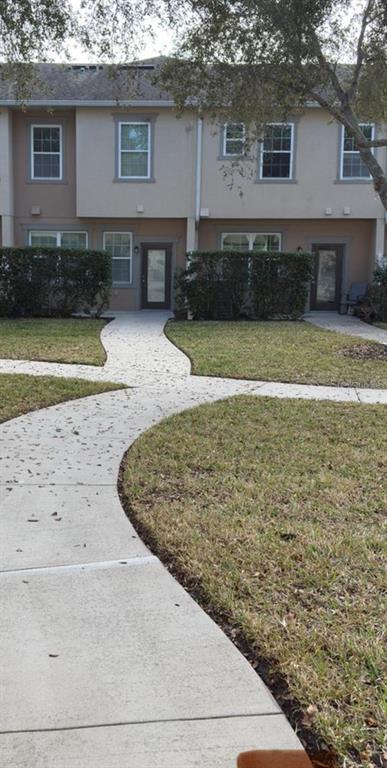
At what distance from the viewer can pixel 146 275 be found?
71.1ft

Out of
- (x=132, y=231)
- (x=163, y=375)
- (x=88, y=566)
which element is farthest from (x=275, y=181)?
(x=88, y=566)

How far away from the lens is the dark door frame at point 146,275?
2144 cm

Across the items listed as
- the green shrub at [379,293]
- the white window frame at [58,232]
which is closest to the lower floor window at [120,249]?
the white window frame at [58,232]

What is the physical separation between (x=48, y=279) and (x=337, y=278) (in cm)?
945

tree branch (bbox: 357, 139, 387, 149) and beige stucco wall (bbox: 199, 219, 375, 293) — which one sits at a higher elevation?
tree branch (bbox: 357, 139, 387, 149)

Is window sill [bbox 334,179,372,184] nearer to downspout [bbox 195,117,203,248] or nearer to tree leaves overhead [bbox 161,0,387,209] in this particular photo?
downspout [bbox 195,117,203,248]

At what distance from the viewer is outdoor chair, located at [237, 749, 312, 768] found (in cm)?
221

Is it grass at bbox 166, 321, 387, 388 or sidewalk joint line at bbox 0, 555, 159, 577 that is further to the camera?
grass at bbox 166, 321, 387, 388

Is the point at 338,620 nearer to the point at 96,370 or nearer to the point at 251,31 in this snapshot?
the point at 96,370

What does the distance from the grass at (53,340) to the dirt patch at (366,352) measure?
4425mm

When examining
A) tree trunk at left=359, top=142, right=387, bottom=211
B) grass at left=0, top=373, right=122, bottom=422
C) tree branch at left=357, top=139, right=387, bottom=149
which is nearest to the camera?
grass at left=0, top=373, right=122, bottom=422

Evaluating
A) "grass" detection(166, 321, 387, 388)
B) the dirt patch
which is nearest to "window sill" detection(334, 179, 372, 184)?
"grass" detection(166, 321, 387, 388)

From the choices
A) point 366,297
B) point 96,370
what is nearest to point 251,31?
point 96,370

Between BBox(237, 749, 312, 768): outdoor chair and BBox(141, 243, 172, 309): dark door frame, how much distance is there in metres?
19.9
